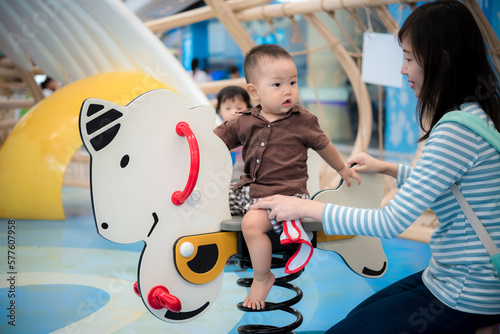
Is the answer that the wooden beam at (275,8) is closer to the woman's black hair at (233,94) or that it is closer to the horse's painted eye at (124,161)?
the woman's black hair at (233,94)

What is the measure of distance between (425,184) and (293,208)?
13.6 inches

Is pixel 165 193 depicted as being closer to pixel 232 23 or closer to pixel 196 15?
pixel 232 23

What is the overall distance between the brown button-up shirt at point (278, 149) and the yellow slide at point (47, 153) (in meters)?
2.66

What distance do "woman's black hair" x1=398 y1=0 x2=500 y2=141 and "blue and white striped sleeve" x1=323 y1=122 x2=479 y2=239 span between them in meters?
0.11

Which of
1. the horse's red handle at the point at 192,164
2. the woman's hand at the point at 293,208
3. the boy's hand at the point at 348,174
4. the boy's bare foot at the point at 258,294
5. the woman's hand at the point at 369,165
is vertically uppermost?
the horse's red handle at the point at 192,164

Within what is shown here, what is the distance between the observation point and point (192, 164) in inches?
55.9

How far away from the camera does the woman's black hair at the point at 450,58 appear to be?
1.23m

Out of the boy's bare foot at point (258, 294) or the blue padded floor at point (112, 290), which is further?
the blue padded floor at point (112, 290)

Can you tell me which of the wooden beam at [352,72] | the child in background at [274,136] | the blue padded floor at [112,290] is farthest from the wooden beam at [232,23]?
the child in background at [274,136]

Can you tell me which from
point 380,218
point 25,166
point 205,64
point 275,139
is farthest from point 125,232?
point 205,64

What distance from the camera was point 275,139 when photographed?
65.2 inches

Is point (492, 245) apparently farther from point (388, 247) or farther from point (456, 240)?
point (388, 247)

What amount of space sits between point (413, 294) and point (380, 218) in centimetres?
24

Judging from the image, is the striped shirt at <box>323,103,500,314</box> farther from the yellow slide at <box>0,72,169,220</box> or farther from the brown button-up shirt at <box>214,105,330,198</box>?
the yellow slide at <box>0,72,169,220</box>
